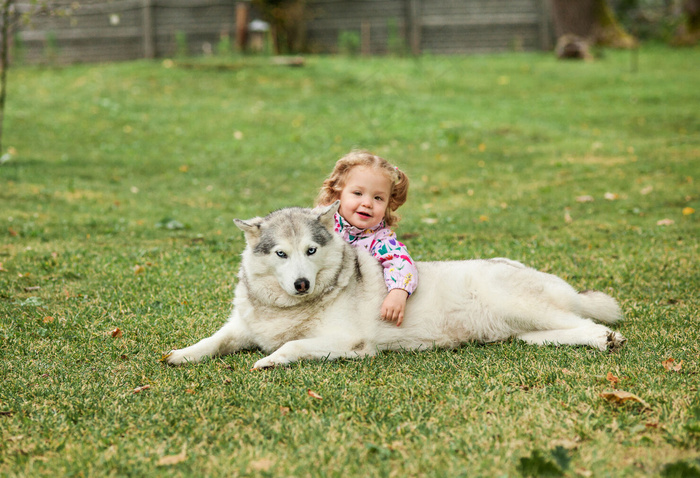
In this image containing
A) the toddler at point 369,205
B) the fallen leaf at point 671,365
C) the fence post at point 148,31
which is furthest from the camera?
the fence post at point 148,31

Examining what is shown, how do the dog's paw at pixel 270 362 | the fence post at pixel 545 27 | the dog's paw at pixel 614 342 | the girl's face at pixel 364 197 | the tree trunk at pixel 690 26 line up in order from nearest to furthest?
the dog's paw at pixel 270 362
the dog's paw at pixel 614 342
the girl's face at pixel 364 197
the fence post at pixel 545 27
the tree trunk at pixel 690 26

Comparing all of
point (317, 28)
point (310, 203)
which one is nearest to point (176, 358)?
point (310, 203)

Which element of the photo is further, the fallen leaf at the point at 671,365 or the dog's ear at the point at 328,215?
the dog's ear at the point at 328,215

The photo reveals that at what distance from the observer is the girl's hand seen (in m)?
4.34

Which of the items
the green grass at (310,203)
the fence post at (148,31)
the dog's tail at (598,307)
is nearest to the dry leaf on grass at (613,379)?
the green grass at (310,203)

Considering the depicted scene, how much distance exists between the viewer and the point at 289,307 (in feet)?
14.2

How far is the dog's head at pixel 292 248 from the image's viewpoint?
4.08 metres

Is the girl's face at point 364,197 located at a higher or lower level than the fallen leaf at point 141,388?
higher

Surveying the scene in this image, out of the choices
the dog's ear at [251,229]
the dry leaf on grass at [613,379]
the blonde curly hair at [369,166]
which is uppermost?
the blonde curly hair at [369,166]

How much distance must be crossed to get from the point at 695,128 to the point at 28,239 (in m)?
13.2

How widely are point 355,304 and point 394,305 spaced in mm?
266

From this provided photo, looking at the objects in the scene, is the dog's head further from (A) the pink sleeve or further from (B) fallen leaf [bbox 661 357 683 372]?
(B) fallen leaf [bbox 661 357 683 372]

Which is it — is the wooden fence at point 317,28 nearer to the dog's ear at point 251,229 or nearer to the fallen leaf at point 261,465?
the dog's ear at point 251,229

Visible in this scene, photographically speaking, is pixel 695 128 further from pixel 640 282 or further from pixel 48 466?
pixel 48 466
